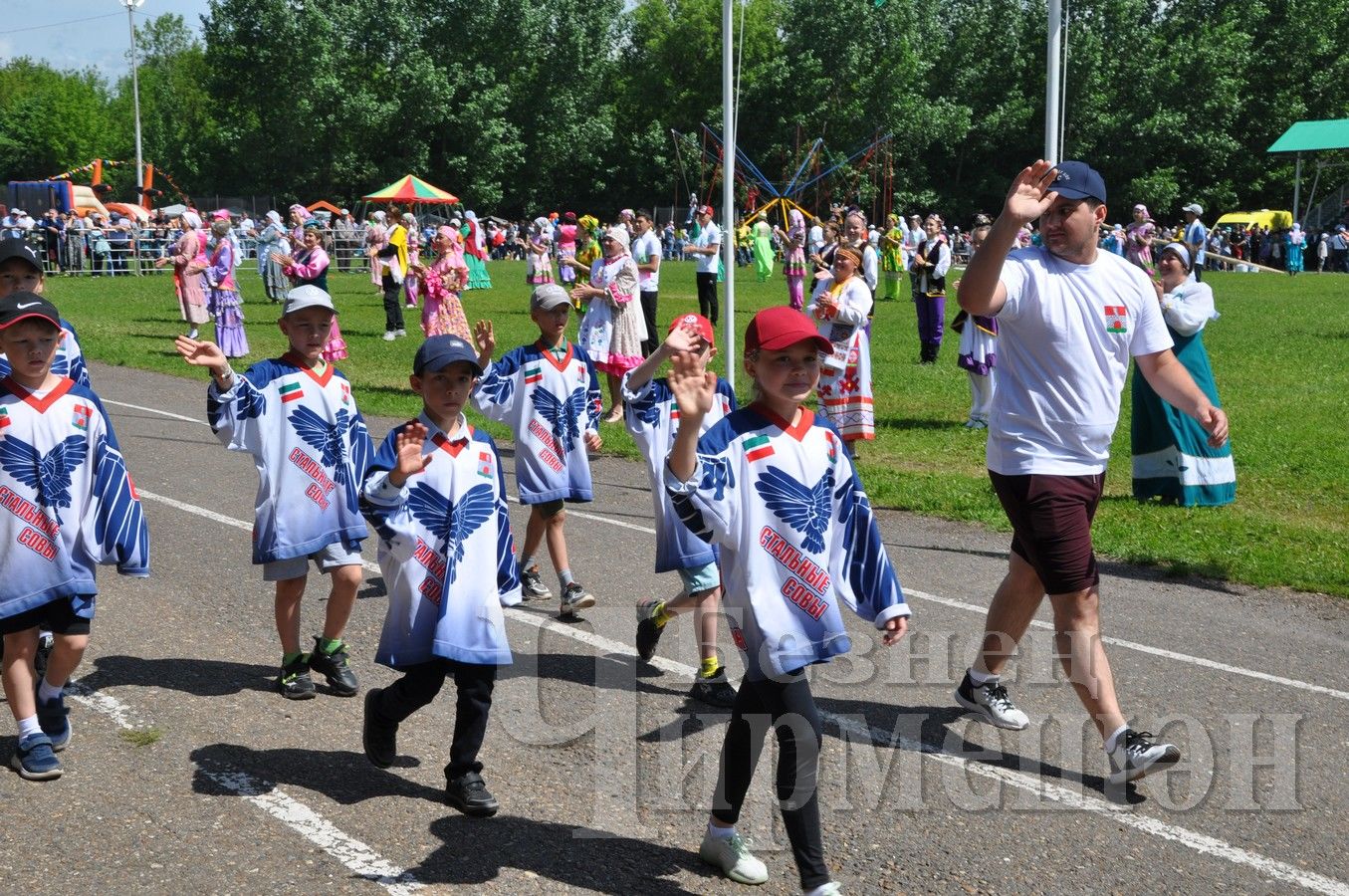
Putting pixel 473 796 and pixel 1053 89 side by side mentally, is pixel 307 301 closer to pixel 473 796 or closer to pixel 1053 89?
pixel 473 796

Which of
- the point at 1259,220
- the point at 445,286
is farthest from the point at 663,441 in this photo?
the point at 1259,220

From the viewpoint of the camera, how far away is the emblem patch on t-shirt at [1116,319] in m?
5.23

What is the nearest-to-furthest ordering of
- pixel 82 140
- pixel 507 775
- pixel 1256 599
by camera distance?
1. pixel 507 775
2. pixel 1256 599
3. pixel 82 140

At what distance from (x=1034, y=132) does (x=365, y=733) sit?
2569 inches

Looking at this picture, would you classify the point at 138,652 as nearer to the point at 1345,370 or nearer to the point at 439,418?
the point at 439,418

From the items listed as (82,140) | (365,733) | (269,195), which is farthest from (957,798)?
(82,140)

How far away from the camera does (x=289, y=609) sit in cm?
611

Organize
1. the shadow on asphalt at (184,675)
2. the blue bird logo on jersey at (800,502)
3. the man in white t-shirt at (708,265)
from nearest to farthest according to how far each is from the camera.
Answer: the blue bird logo on jersey at (800,502)
the shadow on asphalt at (184,675)
the man in white t-shirt at (708,265)

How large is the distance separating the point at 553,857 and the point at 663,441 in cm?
235

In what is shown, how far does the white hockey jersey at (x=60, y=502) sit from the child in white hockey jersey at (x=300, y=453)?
530mm

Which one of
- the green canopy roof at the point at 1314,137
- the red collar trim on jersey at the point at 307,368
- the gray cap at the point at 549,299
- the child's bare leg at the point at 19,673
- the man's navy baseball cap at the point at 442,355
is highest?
the green canopy roof at the point at 1314,137

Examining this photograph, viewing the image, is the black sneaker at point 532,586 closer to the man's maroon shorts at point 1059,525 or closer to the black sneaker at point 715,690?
the black sneaker at point 715,690

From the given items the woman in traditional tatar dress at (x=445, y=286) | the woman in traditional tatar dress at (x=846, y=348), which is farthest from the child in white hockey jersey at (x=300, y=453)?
the woman in traditional tatar dress at (x=445, y=286)

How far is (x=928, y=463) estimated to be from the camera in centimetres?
1259
